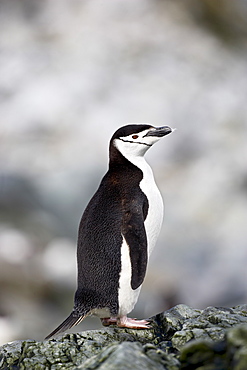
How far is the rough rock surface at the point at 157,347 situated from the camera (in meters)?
0.80

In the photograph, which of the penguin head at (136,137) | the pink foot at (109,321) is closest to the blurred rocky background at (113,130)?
the pink foot at (109,321)

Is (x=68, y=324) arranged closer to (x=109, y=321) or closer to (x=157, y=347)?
(x=109, y=321)

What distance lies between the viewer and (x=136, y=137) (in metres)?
1.55

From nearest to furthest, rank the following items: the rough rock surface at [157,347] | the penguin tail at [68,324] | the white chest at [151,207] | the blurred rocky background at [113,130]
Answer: the rough rock surface at [157,347]
the penguin tail at [68,324]
the white chest at [151,207]
the blurred rocky background at [113,130]

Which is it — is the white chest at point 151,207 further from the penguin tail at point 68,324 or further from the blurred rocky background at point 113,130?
the blurred rocky background at point 113,130

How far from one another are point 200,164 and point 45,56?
1.65 metres

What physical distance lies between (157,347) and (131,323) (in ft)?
0.88

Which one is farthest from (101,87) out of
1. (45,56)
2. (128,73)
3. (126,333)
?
(126,333)

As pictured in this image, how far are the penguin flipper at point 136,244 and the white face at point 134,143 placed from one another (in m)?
0.20

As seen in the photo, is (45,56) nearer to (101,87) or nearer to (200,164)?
(101,87)

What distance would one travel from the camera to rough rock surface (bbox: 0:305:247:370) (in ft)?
2.61

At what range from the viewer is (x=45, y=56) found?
15.6 ft

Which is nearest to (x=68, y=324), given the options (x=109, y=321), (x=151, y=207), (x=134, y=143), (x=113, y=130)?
(x=109, y=321)

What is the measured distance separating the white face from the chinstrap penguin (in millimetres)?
86
